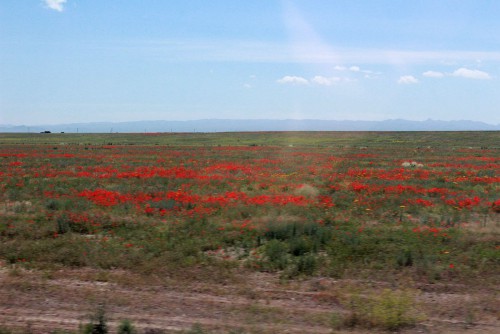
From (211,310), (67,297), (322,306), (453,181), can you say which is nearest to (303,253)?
(322,306)

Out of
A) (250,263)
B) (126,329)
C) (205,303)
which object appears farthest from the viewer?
(250,263)

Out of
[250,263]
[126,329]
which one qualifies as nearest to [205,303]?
[126,329]

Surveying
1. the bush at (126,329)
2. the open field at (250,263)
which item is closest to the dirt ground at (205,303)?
the open field at (250,263)

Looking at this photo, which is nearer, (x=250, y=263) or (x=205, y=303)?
(x=205, y=303)

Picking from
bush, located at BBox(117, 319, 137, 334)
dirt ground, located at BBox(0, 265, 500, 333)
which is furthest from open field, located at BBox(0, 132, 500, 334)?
bush, located at BBox(117, 319, 137, 334)

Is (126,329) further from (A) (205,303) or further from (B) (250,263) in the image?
(B) (250,263)

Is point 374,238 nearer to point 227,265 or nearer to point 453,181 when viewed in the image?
point 227,265

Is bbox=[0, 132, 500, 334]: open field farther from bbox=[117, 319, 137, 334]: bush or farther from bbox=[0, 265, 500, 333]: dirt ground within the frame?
bbox=[117, 319, 137, 334]: bush

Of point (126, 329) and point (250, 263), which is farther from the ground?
point (126, 329)

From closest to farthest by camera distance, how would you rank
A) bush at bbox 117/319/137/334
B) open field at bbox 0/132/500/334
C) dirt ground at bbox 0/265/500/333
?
bush at bbox 117/319/137/334, dirt ground at bbox 0/265/500/333, open field at bbox 0/132/500/334

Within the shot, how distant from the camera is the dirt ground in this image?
6441 mm

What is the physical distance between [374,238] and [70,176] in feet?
64.7

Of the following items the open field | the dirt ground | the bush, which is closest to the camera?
the bush

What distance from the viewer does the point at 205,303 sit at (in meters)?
7.32
